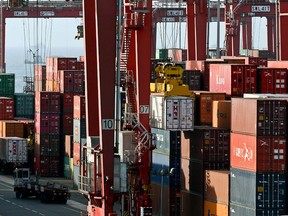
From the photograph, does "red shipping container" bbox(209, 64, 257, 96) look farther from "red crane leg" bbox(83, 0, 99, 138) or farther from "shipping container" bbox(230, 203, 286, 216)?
"red crane leg" bbox(83, 0, 99, 138)

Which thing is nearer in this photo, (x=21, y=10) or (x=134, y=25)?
(x=134, y=25)

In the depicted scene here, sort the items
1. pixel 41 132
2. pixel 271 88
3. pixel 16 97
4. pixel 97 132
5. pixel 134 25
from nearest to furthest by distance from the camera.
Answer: pixel 97 132 → pixel 134 25 → pixel 271 88 → pixel 41 132 → pixel 16 97

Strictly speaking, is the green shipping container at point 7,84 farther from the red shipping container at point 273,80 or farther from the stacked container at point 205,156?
the stacked container at point 205,156

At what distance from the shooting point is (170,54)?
141 metres

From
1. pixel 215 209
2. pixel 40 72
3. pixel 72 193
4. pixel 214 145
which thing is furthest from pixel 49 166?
pixel 215 209

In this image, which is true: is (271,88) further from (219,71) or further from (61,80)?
(61,80)

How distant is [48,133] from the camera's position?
298 ft

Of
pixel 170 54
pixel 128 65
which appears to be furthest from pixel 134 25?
pixel 170 54

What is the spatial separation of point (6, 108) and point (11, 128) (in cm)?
448

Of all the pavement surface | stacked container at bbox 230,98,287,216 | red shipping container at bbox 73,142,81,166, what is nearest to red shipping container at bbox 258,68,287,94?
stacked container at bbox 230,98,287,216

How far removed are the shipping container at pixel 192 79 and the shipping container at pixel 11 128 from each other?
2300 cm

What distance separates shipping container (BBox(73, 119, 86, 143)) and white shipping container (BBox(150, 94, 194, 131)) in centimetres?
2044

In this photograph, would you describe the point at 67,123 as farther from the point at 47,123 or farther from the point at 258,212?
the point at 258,212

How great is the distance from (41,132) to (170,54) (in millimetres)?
52184
